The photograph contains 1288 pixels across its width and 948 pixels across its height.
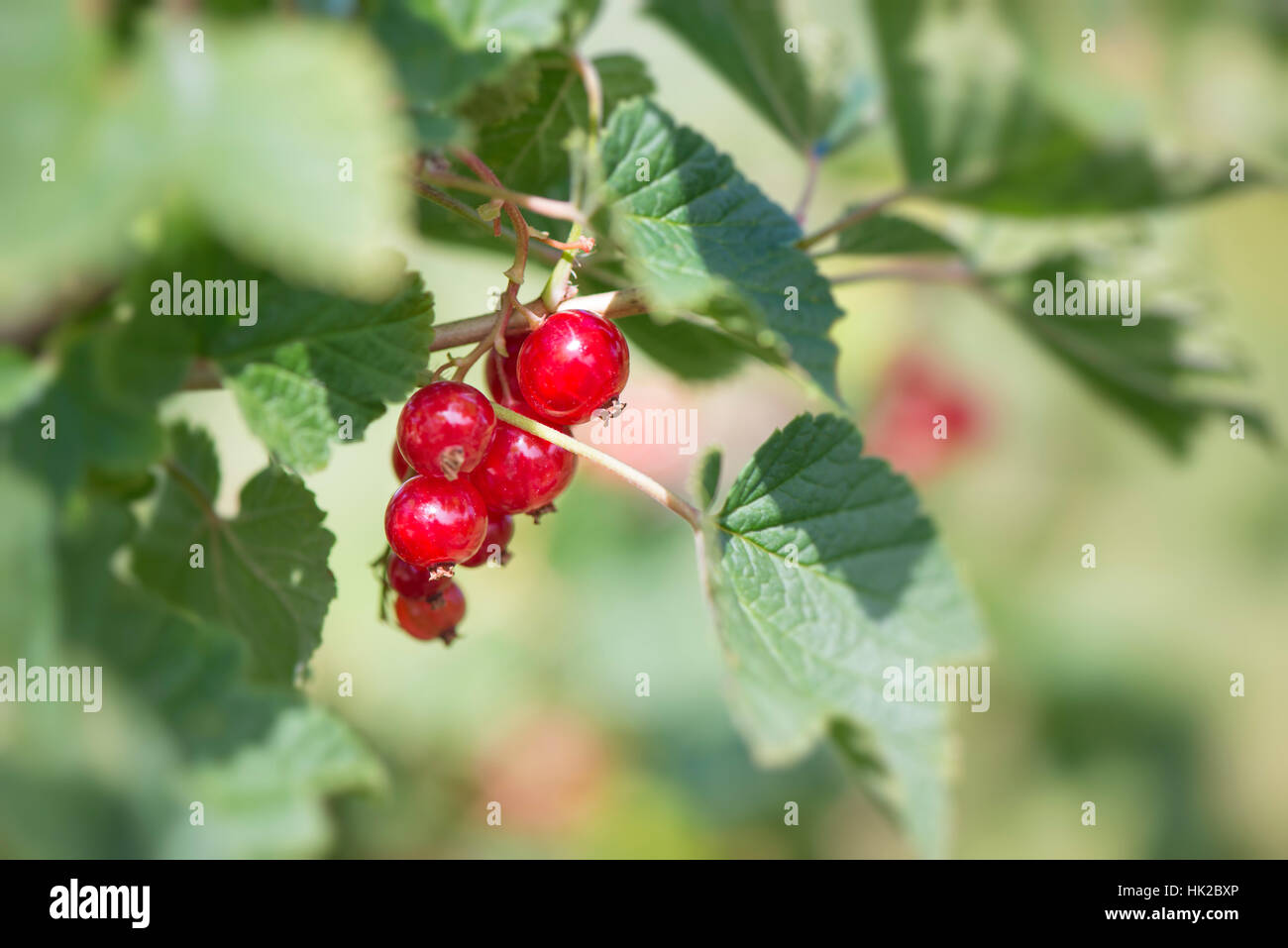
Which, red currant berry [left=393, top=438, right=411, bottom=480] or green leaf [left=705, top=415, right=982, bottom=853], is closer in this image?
green leaf [left=705, top=415, right=982, bottom=853]

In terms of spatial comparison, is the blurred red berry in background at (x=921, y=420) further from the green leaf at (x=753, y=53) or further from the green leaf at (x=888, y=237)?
the green leaf at (x=888, y=237)

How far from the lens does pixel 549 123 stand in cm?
76

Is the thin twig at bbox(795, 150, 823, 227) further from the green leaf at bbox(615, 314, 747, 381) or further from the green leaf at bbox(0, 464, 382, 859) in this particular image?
the green leaf at bbox(0, 464, 382, 859)

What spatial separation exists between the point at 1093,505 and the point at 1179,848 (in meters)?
1.04

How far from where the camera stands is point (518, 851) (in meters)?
2.36

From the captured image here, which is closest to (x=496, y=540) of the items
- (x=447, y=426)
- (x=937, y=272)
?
(x=447, y=426)

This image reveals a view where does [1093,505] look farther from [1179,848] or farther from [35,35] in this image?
[35,35]

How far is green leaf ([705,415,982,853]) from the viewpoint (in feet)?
2.16

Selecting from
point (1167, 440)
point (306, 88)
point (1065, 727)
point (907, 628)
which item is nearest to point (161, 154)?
point (306, 88)

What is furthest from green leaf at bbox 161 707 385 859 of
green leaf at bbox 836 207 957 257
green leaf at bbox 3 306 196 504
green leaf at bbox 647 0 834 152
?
green leaf at bbox 647 0 834 152

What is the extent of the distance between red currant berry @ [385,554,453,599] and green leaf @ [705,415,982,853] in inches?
8.0

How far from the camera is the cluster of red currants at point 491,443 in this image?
2.07 feet

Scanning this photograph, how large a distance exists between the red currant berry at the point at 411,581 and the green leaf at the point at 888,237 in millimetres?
446

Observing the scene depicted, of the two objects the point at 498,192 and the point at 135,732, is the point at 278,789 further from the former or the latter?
the point at 498,192
